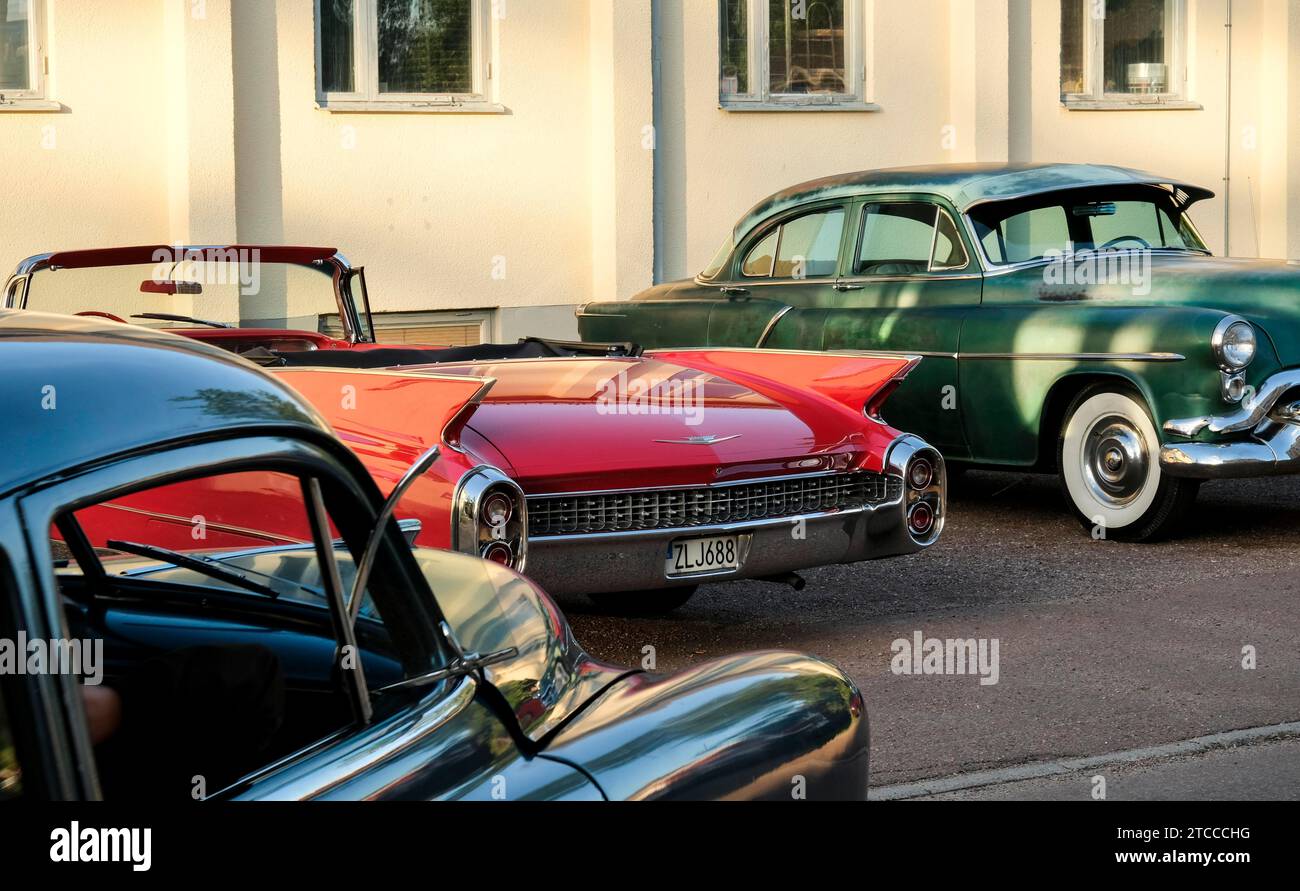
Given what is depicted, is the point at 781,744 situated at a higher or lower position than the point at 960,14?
lower

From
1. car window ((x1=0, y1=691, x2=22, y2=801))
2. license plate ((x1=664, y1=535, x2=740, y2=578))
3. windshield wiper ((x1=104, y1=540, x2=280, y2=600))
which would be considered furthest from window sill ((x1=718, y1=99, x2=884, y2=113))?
car window ((x1=0, y1=691, x2=22, y2=801))

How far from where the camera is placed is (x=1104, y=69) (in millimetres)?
16094

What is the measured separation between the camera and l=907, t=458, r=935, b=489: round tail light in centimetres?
603

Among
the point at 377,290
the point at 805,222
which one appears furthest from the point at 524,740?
the point at 377,290

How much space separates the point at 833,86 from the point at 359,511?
13.2 metres

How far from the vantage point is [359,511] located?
214 centimetres

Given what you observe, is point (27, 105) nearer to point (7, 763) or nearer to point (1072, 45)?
point (1072, 45)

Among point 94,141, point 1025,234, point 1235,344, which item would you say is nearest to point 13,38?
point 94,141

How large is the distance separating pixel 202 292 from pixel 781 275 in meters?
3.65

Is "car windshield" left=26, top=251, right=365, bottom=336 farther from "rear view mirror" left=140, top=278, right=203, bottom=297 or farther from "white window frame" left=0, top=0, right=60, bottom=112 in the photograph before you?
"white window frame" left=0, top=0, right=60, bottom=112

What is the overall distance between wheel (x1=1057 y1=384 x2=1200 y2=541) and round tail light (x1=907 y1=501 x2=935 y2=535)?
213 centimetres
